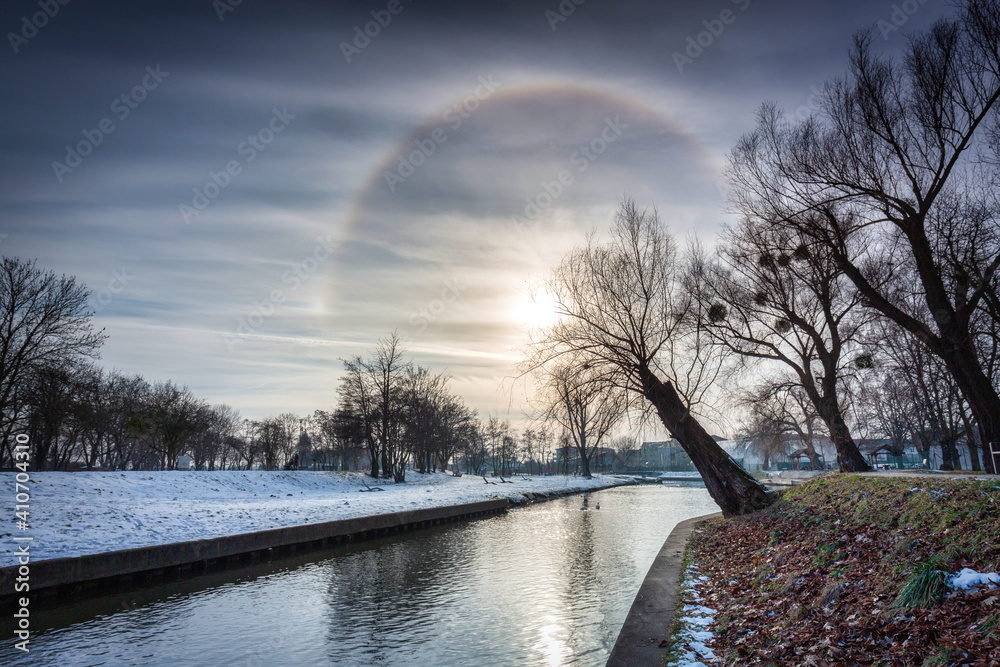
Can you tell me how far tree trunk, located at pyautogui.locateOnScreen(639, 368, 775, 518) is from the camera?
15.7 m

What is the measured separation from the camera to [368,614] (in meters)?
10.2

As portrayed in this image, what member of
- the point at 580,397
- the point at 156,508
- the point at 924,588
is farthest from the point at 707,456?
the point at 156,508

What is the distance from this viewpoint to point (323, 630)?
30.3 feet

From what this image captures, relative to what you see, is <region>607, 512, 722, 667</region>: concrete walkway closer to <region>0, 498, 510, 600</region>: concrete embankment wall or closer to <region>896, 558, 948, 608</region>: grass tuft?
<region>896, 558, 948, 608</region>: grass tuft

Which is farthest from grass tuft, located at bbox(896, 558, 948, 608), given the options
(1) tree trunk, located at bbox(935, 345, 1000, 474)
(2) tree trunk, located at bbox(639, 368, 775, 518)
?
(2) tree trunk, located at bbox(639, 368, 775, 518)

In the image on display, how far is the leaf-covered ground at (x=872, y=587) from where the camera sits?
4672 millimetres

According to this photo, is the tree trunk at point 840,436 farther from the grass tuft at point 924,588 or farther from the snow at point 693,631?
the grass tuft at point 924,588

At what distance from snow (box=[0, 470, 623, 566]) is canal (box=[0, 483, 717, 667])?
5.42 feet

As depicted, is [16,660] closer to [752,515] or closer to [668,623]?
[668,623]

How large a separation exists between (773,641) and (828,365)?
15.0m

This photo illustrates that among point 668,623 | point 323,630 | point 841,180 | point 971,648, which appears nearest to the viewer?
point 971,648

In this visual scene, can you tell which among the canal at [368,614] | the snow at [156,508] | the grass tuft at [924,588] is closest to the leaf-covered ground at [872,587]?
the grass tuft at [924,588]

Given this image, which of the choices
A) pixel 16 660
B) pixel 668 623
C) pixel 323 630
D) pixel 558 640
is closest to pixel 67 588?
pixel 16 660

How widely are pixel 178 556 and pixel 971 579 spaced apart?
15080 millimetres
